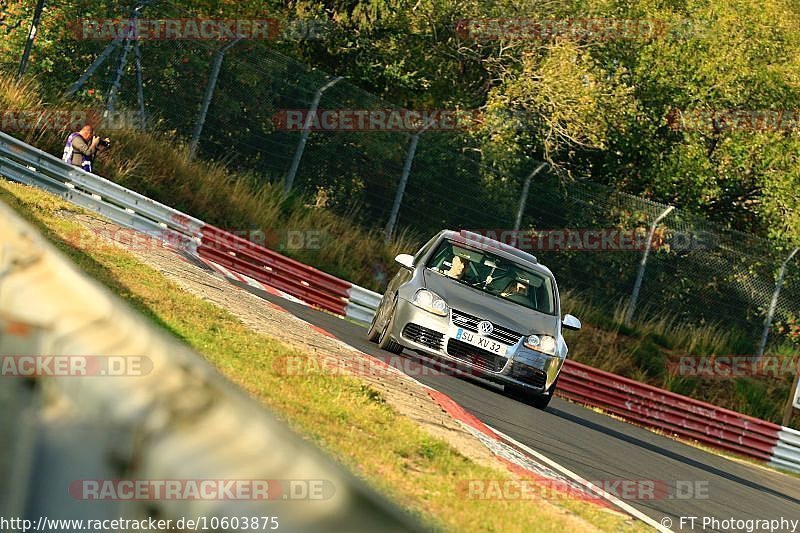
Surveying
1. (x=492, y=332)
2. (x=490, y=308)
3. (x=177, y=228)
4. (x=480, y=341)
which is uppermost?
(x=490, y=308)

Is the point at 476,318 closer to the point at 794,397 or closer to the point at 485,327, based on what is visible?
the point at 485,327

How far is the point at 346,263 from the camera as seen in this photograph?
77.3 feet

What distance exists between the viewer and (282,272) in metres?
21.3

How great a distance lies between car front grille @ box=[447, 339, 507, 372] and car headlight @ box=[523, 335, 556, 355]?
0.34 metres

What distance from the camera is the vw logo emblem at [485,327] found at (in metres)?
13.0

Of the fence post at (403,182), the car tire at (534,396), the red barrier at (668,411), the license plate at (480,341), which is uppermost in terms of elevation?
the fence post at (403,182)

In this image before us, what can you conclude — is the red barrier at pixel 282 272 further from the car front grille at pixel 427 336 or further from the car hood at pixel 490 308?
the car front grille at pixel 427 336

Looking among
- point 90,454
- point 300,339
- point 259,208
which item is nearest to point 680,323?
point 259,208

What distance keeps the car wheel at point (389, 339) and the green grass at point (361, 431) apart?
2937 mm

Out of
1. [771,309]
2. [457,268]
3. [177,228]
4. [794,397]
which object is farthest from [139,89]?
[771,309]

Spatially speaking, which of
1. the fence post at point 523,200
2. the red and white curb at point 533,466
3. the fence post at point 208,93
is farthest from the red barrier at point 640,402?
the red and white curb at point 533,466

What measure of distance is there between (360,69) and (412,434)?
22.6m

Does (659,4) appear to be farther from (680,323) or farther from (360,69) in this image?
(680,323)

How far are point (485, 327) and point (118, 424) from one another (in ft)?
37.7
